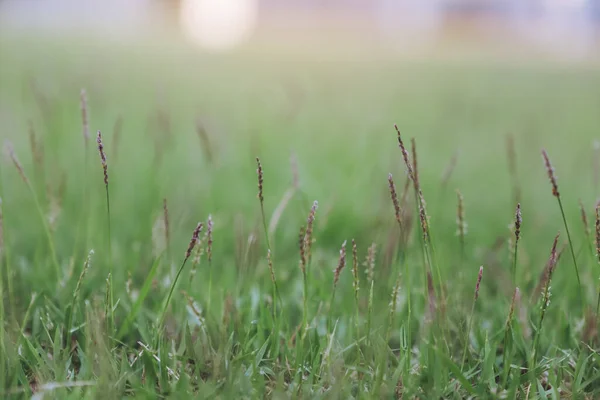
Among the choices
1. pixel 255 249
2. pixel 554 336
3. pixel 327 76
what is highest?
pixel 327 76

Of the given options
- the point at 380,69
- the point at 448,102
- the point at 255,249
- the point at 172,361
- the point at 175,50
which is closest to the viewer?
the point at 172,361

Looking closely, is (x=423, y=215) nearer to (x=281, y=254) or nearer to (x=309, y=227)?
(x=309, y=227)

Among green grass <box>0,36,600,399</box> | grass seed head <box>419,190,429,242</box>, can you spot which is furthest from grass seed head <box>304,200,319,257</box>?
grass seed head <box>419,190,429,242</box>

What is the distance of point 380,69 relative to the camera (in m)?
9.38

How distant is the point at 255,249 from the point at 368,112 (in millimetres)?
3859

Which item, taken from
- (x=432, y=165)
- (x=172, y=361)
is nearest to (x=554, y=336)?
(x=172, y=361)

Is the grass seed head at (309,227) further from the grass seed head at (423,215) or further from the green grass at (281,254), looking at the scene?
the grass seed head at (423,215)

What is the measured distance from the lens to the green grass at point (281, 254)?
1.29 metres

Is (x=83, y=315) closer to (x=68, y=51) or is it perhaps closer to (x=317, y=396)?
(x=317, y=396)

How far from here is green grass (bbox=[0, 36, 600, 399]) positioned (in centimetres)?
129

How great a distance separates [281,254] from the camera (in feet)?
7.55

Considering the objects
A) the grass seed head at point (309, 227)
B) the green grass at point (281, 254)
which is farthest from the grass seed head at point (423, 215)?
the grass seed head at point (309, 227)

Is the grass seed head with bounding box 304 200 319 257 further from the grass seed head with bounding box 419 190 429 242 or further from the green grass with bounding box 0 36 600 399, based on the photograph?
the grass seed head with bounding box 419 190 429 242

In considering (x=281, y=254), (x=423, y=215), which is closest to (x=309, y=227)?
(x=423, y=215)
